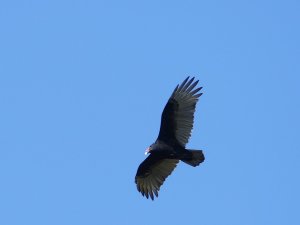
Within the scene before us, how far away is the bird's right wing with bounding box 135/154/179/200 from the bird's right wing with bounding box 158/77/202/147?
2.70ft

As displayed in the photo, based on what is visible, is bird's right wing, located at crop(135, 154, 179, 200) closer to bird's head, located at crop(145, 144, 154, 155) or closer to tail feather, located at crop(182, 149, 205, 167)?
bird's head, located at crop(145, 144, 154, 155)

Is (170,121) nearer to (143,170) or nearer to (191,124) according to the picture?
(191,124)

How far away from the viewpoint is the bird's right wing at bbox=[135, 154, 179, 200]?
656 inches

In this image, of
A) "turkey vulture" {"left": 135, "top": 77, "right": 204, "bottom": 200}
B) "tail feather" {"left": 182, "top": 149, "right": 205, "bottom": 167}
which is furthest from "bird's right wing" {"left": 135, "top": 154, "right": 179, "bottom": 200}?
"tail feather" {"left": 182, "top": 149, "right": 205, "bottom": 167}

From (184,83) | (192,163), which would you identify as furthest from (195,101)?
(192,163)

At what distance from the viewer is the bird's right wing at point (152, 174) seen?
1666 cm

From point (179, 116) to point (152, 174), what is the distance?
5.50 ft

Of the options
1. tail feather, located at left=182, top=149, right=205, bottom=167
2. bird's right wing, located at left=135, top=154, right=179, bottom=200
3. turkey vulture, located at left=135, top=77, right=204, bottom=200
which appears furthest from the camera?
bird's right wing, located at left=135, top=154, right=179, bottom=200

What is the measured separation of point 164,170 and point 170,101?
1.73 meters

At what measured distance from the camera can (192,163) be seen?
50.4 feet

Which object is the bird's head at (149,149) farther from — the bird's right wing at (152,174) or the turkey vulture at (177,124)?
the bird's right wing at (152,174)

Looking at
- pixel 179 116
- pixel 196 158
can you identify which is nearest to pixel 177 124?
pixel 179 116

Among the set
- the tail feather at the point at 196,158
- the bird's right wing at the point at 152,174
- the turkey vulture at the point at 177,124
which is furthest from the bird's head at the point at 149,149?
the tail feather at the point at 196,158

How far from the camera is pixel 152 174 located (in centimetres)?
1675
